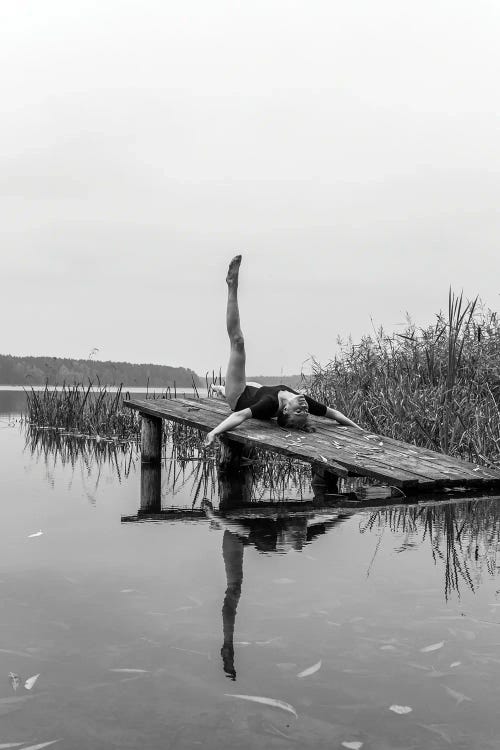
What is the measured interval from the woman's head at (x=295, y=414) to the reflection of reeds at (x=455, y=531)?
7.09 feet

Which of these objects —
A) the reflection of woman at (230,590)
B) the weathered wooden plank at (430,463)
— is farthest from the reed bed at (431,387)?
the reflection of woman at (230,590)

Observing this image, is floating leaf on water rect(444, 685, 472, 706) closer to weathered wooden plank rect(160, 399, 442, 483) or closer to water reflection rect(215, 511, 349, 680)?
water reflection rect(215, 511, 349, 680)

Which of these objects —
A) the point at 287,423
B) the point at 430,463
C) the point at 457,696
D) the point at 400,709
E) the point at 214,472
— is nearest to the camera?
the point at 400,709

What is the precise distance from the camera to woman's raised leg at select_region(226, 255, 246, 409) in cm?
895

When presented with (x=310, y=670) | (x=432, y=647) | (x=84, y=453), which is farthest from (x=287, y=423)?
(x=310, y=670)

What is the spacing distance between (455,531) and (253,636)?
2856 millimetres

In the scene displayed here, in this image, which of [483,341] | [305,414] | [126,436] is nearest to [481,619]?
[305,414]

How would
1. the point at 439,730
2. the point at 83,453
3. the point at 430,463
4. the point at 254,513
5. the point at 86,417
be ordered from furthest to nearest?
the point at 86,417
the point at 83,453
the point at 430,463
the point at 254,513
the point at 439,730

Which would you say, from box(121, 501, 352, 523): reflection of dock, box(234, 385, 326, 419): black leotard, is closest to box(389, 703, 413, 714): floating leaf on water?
box(121, 501, 352, 523): reflection of dock

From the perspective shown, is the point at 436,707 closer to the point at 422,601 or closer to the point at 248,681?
the point at 248,681

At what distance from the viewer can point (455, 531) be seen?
572cm

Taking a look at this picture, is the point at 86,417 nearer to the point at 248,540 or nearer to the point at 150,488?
the point at 150,488

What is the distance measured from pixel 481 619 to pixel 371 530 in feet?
7.53

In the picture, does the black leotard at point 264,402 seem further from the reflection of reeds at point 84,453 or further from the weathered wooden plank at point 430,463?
the reflection of reeds at point 84,453
